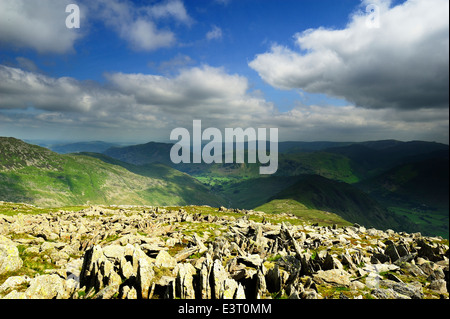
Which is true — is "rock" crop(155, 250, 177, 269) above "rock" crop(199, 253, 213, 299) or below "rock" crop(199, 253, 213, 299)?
below

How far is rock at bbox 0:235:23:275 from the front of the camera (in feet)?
74.1

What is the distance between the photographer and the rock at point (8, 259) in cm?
2258

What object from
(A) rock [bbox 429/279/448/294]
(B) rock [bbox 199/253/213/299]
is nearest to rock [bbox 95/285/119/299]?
(B) rock [bbox 199/253/213/299]

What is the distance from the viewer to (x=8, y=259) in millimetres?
23172

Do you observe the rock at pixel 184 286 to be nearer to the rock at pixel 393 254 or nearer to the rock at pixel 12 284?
the rock at pixel 12 284

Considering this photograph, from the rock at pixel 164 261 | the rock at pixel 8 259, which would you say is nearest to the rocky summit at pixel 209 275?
the rock at pixel 8 259

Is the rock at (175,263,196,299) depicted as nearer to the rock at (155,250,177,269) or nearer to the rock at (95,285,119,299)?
the rock at (95,285,119,299)

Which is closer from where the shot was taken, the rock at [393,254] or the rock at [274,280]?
the rock at [274,280]

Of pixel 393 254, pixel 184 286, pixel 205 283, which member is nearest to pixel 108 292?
pixel 184 286

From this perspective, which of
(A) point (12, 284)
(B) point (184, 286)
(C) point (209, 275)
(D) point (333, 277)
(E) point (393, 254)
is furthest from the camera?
(E) point (393, 254)

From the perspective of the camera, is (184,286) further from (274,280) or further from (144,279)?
(274,280)
